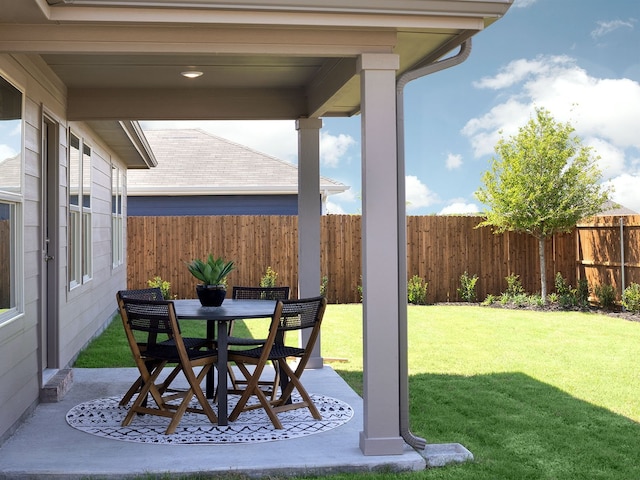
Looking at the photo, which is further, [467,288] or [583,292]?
[467,288]

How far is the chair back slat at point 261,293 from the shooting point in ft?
21.7

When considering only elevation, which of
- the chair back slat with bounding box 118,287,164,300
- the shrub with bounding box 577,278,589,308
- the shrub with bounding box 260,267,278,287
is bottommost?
the shrub with bounding box 577,278,589,308

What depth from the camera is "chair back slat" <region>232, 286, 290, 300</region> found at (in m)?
6.61

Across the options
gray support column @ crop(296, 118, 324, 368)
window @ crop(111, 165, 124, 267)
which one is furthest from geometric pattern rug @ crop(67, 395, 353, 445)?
window @ crop(111, 165, 124, 267)

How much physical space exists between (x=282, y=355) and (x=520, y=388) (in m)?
2.63

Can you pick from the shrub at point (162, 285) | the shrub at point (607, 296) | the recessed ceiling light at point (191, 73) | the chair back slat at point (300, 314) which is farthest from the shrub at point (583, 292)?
the recessed ceiling light at point (191, 73)

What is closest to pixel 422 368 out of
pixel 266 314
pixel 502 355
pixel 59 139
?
pixel 502 355

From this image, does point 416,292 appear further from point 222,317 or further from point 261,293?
point 222,317

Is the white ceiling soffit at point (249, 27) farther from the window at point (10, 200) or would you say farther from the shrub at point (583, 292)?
the shrub at point (583, 292)

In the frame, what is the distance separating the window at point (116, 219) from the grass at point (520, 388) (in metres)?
1.27

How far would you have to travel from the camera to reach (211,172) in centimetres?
1850

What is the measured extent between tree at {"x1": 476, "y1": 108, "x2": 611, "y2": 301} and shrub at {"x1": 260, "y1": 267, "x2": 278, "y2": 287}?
4.29 m

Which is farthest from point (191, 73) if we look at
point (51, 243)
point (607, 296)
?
point (607, 296)

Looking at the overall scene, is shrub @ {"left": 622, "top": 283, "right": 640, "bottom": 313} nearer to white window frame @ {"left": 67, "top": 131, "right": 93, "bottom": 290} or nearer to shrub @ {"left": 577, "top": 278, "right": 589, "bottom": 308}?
shrub @ {"left": 577, "top": 278, "right": 589, "bottom": 308}
